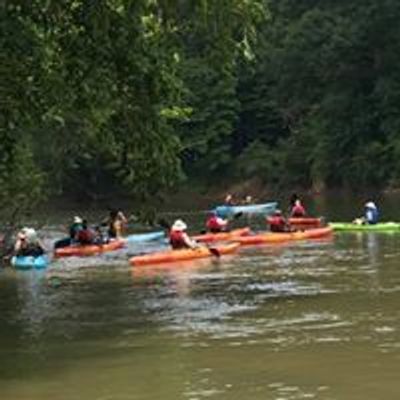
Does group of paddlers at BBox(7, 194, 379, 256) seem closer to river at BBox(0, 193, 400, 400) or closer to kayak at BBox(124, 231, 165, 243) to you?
kayak at BBox(124, 231, 165, 243)

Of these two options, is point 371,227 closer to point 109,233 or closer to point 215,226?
point 215,226

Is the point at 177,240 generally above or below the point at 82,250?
above

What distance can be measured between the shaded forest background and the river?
2.21 meters

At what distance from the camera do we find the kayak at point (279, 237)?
101 ft

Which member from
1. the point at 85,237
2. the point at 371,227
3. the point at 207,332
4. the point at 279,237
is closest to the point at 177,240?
the point at 85,237

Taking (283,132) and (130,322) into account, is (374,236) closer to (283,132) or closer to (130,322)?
(130,322)

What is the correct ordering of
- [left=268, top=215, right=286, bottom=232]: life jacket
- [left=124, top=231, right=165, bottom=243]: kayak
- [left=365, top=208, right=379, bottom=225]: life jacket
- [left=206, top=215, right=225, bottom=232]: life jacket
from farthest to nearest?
1. [left=365, top=208, right=379, bottom=225]: life jacket
2. [left=124, top=231, right=165, bottom=243]: kayak
3. [left=206, top=215, right=225, bottom=232]: life jacket
4. [left=268, top=215, right=286, bottom=232]: life jacket

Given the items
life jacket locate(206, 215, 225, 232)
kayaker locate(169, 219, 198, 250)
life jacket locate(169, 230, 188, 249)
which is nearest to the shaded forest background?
kayaker locate(169, 219, 198, 250)

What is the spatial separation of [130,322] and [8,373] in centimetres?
368

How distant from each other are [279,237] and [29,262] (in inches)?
291

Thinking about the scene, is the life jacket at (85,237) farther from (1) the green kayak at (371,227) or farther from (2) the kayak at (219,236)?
(1) the green kayak at (371,227)

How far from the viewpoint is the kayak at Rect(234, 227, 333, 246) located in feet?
101

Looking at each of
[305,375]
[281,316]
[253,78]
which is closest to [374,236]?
[281,316]

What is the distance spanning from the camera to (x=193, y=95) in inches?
2763
